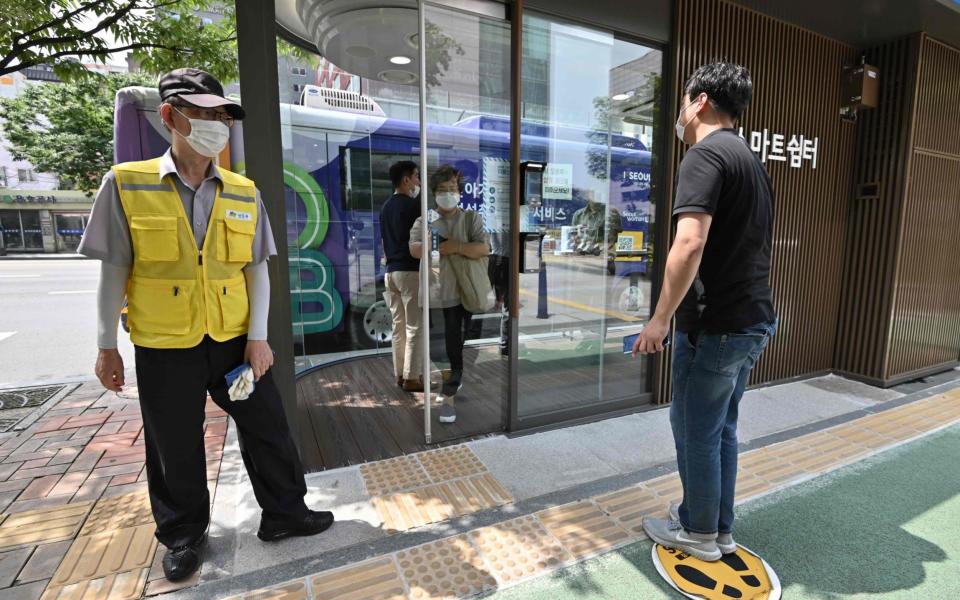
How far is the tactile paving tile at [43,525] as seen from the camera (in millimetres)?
2225

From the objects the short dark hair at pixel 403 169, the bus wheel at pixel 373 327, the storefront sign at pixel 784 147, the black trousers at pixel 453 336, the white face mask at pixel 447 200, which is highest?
the storefront sign at pixel 784 147

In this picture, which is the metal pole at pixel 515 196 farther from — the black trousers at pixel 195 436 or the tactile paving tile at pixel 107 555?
the tactile paving tile at pixel 107 555

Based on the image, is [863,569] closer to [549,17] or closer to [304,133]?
[549,17]

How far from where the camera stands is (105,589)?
1921mm

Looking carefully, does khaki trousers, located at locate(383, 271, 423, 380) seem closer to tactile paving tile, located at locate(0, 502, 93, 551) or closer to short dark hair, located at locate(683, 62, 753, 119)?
tactile paving tile, located at locate(0, 502, 93, 551)

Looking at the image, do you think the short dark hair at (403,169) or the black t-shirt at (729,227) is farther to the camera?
the short dark hair at (403,169)

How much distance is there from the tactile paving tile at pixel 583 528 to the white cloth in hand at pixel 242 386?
152 cm

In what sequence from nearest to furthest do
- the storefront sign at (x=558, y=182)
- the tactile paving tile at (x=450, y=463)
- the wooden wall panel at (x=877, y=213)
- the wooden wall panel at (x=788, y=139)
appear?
the tactile paving tile at (x=450, y=463), the storefront sign at (x=558, y=182), the wooden wall panel at (x=788, y=139), the wooden wall panel at (x=877, y=213)

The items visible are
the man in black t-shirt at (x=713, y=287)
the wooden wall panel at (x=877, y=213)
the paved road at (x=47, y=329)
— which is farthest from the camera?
the paved road at (x=47, y=329)

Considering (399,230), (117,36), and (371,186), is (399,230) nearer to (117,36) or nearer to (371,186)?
(371,186)

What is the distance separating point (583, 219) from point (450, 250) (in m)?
1.05

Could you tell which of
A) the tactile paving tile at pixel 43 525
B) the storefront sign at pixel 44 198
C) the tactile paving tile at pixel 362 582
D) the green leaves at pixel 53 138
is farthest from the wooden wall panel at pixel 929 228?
the storefront sign at pixel 44 198

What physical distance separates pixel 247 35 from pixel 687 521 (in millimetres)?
3036

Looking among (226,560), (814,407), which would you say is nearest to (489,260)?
(226,560)
